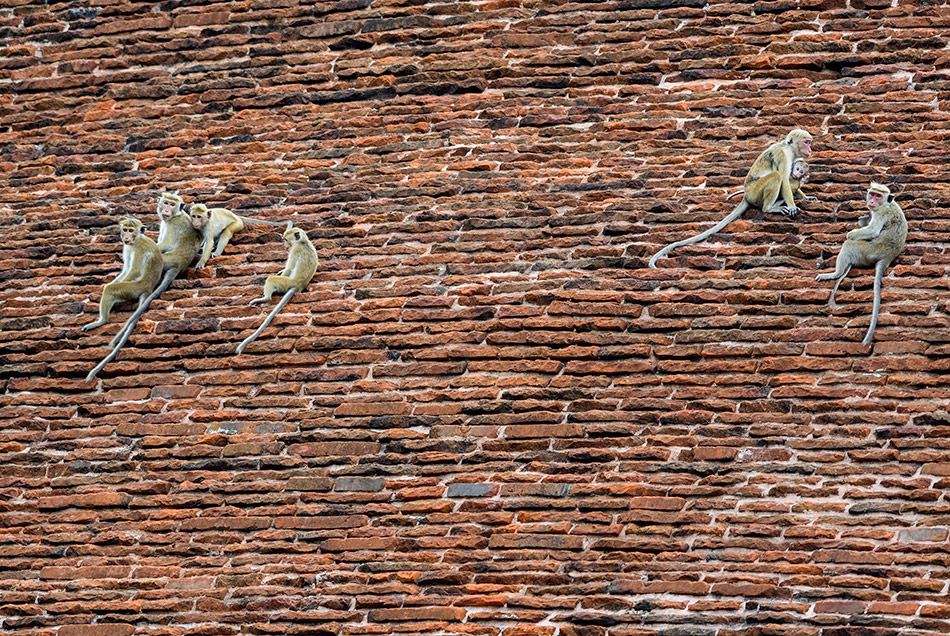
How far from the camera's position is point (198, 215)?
1336 centimetres

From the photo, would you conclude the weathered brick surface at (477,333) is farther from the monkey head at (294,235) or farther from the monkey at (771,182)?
the monkey head at (294,235)

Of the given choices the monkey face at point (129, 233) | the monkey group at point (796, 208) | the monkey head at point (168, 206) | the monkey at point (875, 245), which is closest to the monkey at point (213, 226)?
the monkey head at point (168, 206)

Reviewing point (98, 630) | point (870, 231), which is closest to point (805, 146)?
point (870, 231)

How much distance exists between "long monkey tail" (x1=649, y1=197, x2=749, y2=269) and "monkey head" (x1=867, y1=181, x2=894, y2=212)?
919 mm

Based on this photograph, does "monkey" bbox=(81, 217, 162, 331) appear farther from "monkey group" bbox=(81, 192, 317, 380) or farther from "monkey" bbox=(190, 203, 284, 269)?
"monkey" bbox=(190, 203, 284, 269)

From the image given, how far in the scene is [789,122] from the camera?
13.3 m

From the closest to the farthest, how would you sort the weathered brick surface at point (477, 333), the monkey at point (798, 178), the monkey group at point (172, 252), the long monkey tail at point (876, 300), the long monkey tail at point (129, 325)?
the weathered brick surface at point (477, 333), the long monkey tail at point (876, 300), the monkey at point (798, 178), the long monkey tail at point (129, 325), the monkey group at point (172, 252)

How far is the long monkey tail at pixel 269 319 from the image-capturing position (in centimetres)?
1269

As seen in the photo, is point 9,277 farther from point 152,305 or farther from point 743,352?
point 743,352

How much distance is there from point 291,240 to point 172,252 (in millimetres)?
957

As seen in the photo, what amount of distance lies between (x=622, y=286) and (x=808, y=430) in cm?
183

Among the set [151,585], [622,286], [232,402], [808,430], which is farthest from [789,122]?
[151,585]

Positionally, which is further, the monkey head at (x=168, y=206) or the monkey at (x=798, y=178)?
the monkey head at (x=168, y=206)

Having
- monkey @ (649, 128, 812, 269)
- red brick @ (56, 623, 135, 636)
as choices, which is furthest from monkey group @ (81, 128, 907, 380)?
red brick @ (56, 623, 135, 636)
